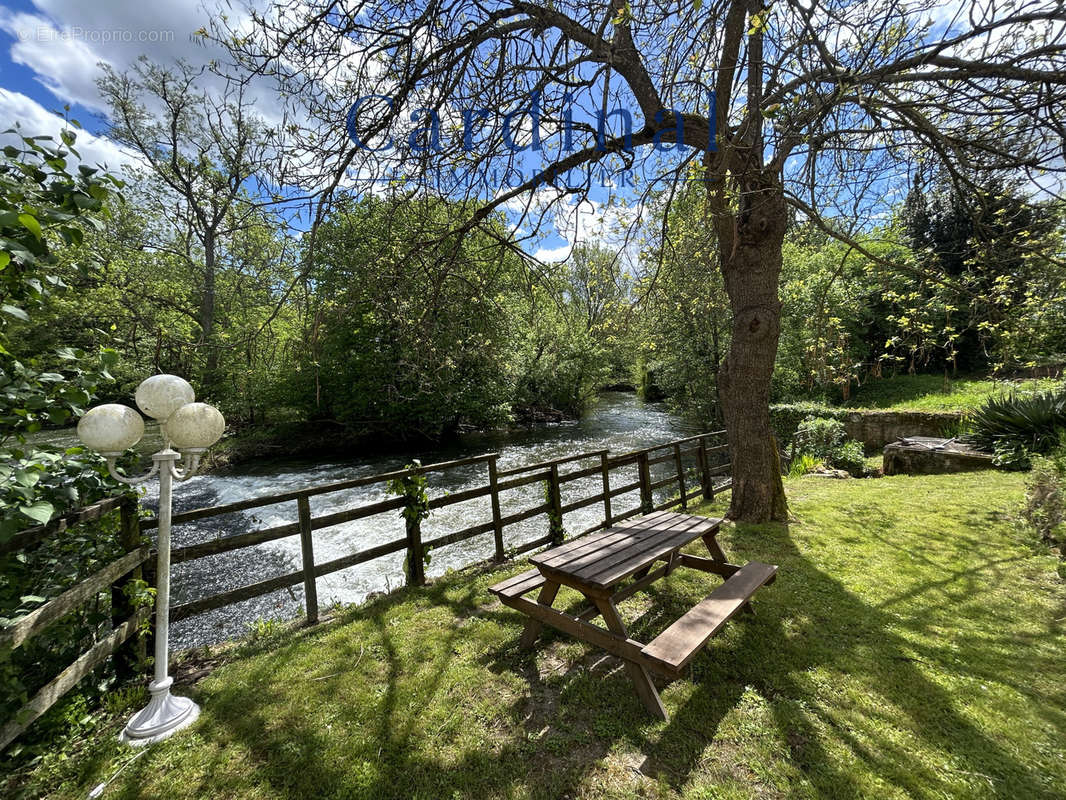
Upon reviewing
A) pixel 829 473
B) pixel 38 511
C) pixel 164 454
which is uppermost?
pixel 164 454

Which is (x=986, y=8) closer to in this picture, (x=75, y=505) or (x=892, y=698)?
(x=892, y=698)

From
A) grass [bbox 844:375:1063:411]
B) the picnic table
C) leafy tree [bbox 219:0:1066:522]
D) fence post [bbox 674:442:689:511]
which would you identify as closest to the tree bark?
leafy tree [bbox 219:0:1066:522]

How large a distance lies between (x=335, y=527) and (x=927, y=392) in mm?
18897

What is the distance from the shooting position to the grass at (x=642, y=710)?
1.99m

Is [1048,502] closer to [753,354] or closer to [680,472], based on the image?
[753,354]

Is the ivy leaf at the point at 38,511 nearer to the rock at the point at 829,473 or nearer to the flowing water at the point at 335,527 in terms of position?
the flowing water at the point at 335,527

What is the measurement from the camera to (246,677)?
285 centimetres

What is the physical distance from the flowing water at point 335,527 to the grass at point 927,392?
768cm

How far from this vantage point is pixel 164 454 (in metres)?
2.40

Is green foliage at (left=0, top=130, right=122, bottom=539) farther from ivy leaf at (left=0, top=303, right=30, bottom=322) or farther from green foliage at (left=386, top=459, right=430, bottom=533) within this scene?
green foliage at (left=386, top=459, right=430, bottom=533)

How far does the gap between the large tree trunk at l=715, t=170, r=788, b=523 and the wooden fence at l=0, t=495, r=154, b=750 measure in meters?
5.53

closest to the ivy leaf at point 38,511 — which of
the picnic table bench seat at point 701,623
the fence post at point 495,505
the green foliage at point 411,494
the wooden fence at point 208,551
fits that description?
the wooden fence at point 208,551

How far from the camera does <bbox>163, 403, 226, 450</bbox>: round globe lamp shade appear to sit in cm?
239

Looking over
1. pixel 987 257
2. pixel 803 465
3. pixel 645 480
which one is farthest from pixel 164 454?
pixel 803 465
